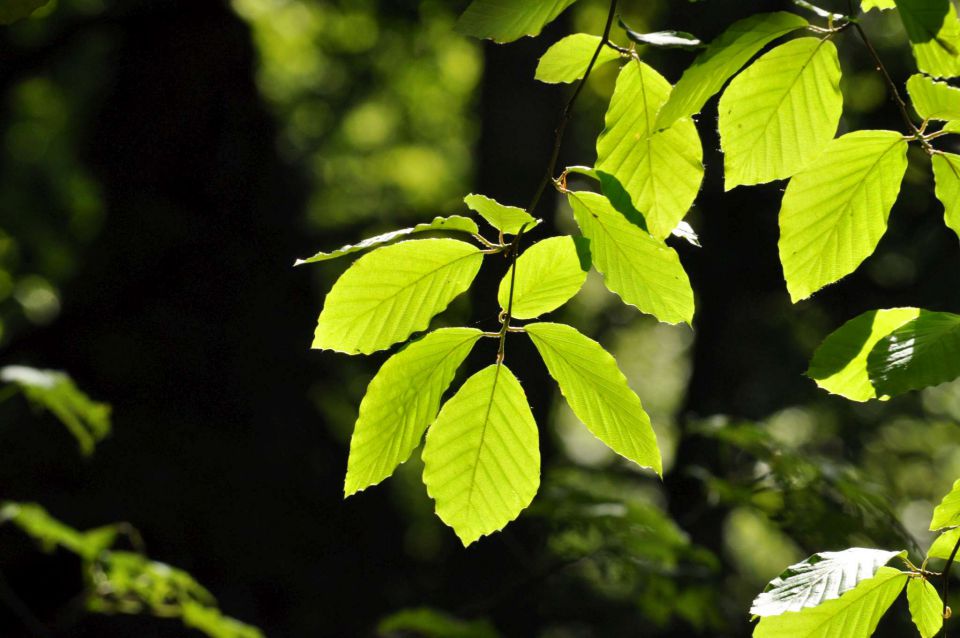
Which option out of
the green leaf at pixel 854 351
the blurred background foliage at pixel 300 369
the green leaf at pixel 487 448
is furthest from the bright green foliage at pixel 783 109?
the blurred background foliage at pixel 300 369

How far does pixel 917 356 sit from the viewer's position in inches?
26.1

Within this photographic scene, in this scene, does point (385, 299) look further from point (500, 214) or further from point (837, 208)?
point (837, 208)

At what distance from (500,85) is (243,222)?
141 centimetres

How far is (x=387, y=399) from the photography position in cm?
68

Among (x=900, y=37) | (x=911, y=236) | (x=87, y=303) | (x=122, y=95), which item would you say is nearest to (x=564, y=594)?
(x=911, y=236)

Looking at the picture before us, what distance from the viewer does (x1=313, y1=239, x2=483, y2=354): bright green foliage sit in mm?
680

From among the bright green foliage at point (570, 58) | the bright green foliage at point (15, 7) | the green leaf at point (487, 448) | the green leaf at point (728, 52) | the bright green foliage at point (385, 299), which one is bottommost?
the green leaf at point (487, 448)

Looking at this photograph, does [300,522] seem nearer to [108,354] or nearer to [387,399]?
[108,354]

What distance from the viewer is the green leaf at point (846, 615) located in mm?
657

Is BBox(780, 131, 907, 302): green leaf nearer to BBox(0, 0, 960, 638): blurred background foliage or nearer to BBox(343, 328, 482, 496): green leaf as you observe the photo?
BBox(343, 328, 482, 496): green leaf

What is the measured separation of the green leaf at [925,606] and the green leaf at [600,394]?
0.70 feet

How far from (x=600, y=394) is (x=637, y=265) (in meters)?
0.11

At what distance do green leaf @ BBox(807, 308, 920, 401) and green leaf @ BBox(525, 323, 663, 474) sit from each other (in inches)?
5.7

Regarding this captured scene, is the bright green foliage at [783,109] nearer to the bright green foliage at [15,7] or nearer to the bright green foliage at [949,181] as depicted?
the bright green foliage at [949,181]
